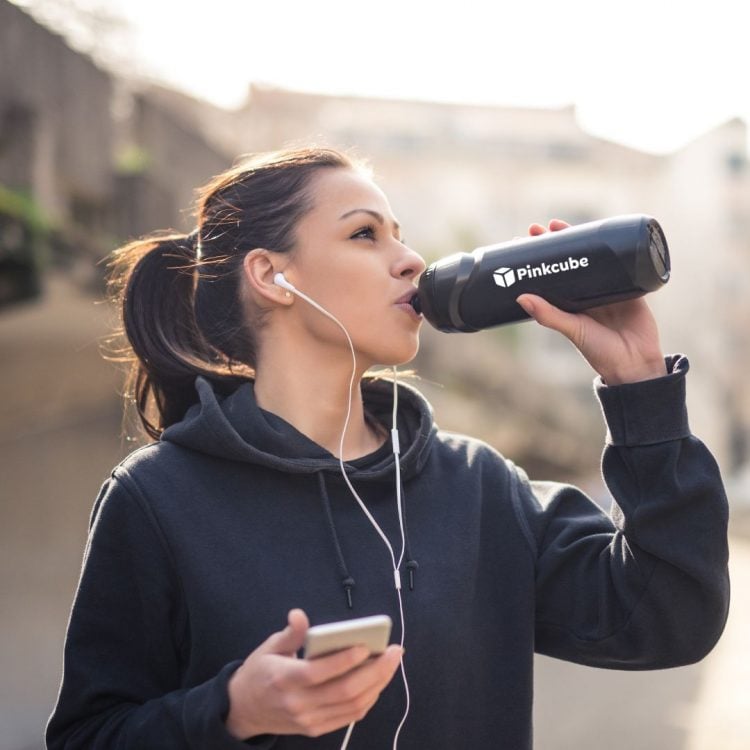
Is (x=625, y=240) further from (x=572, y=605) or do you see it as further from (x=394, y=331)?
(x=572, y=605)

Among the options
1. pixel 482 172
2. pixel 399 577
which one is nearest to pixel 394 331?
pixel 399 577

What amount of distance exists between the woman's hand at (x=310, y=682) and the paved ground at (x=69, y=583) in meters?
0.57

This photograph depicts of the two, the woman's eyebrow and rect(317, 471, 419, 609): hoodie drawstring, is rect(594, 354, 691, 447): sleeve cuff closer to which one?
rect(317, 471, 419, 609): hoodie drawstring

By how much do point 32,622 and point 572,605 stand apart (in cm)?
449

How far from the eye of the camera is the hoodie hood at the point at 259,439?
1.73 meters

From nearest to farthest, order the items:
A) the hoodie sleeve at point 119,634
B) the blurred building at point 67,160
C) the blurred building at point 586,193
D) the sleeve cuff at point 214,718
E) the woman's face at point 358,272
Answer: the sleeve cuff at point 214,718, the hoodie sleeve at point 119,634, the woman's face at point 358,272, the blurred building at point 67,160, the blurred building at point 586,193

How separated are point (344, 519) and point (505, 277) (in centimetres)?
50

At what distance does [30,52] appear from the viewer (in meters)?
4.94

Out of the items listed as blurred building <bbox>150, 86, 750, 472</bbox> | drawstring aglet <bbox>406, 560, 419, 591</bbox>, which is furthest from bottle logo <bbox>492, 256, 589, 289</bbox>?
blurred building <bbox>150, 86, 750, 472</bbox>

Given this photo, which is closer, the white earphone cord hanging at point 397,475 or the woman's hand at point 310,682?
the woman's hand at point 310,682

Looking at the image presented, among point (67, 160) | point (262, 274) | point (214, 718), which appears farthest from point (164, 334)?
point (67, 160)

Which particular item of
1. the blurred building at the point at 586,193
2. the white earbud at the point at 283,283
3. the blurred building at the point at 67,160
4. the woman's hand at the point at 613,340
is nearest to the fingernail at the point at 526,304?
the woman's hand at the point at 613,340

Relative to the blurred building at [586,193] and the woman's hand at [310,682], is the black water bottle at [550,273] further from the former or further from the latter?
the blurred building at [586,193]

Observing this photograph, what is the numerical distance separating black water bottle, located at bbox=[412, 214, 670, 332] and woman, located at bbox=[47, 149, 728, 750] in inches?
1.8
